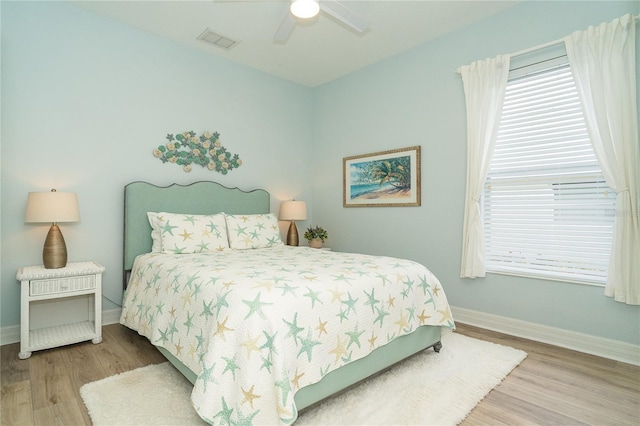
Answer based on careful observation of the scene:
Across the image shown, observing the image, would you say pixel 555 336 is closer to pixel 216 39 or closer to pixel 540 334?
pixel 540 334

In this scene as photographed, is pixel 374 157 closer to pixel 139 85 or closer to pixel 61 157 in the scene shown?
pixel 139 85

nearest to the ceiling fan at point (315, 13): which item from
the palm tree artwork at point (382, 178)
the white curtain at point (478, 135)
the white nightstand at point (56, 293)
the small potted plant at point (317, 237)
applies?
the white curtain at point (478, 135)

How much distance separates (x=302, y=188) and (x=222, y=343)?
11.2 ft

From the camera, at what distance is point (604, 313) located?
8.21 ft

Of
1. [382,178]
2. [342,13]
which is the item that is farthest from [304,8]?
[382,178]

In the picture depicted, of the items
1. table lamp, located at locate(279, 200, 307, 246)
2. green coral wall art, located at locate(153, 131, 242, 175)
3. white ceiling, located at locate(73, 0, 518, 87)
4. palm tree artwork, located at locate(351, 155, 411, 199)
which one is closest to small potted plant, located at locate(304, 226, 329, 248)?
table lamp, located at locate(279, 200, 307, 246)

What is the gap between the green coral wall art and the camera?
3.54 metres

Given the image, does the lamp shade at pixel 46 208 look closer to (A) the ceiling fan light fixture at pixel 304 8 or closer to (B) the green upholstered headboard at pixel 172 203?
(B) the green upholstered headboard at pixel 172 203

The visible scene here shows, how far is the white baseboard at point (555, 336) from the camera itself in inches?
94.8

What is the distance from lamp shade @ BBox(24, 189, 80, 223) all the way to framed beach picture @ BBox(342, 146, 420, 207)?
294 cm

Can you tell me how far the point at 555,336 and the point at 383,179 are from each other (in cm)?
220

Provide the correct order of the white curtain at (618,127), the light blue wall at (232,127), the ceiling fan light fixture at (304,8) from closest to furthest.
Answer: the ceiling fan light fixture at (304,8) → the white curtain at (618,127) → the light blue wall at (232,127)

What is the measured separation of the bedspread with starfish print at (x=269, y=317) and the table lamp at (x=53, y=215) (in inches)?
26.4

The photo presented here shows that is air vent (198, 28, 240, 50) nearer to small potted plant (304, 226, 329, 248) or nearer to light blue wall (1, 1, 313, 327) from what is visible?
light blue wall (1, 1, 313, 327)
